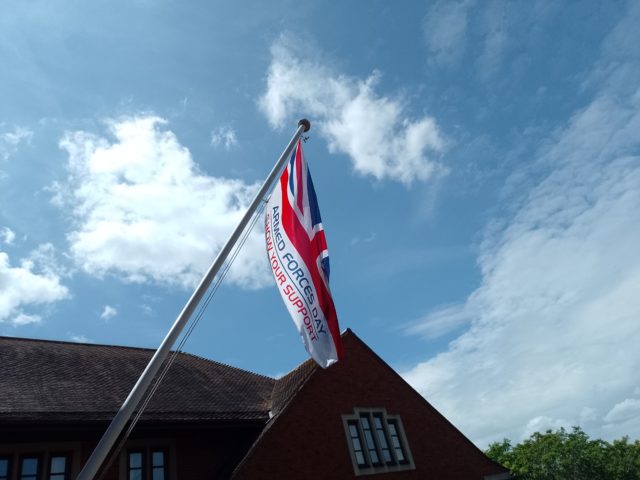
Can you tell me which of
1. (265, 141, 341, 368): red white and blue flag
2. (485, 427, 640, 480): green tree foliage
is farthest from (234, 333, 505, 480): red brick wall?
(485, 427, 640, 480): green tree foliage

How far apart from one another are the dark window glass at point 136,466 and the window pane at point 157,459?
0.30m

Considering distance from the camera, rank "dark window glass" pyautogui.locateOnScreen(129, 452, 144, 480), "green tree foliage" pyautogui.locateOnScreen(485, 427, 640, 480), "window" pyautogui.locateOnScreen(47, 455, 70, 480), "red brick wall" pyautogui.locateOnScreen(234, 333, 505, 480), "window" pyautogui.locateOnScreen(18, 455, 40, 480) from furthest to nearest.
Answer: "green tree foliage" pyautogui.locateOnScreen(485, 427, 640, 480) → "red brick wall" pyautogui.locateOnScreen(234, 333, 505, 480) → "dark window glass" pyautogui.locateOnScreen(129, 452, 144, 480) → "window" pyautogui.locateOnScreen(47, 455, 70, 480) → "window" pyautogui.locateOnScreen(18, 455, 40, 480)

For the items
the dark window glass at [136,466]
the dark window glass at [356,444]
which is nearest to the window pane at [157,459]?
the dark window glass at [136,466]

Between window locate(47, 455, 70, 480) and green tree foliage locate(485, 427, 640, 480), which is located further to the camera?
green tree foliage locate(485, 427, 640, 480)

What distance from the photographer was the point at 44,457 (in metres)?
12.1

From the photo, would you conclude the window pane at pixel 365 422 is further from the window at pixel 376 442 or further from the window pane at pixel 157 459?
the window pane at pixel 157 459

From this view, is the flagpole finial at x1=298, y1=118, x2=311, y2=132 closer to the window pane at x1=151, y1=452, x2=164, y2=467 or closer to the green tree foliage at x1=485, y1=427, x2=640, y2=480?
the window pane at x1=151, y1=452, x2=164, y2=467

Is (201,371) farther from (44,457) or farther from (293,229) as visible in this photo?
(293,229)

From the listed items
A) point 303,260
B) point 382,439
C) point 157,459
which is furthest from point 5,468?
point 382,439

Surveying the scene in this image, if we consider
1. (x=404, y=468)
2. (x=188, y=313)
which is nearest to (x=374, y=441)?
(x=404, y=468)

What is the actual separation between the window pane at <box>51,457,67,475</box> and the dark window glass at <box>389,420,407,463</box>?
1089 centimetres

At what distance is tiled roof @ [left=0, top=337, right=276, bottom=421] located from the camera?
40.5 feet

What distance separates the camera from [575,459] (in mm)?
45531

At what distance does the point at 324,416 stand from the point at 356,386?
2296mm
